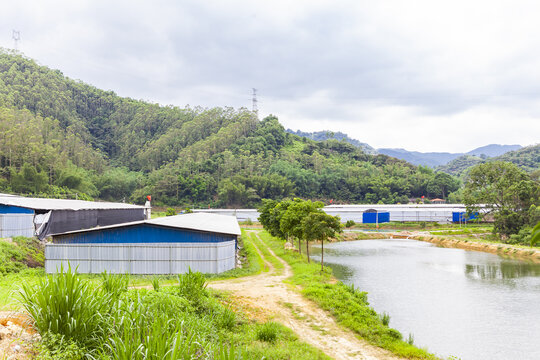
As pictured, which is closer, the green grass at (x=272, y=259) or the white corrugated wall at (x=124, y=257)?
the white corrugated wall at (x=124, y=257)

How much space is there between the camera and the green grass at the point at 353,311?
12602 millimetres

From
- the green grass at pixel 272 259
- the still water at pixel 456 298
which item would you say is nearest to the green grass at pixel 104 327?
the still water at pixel 456 298

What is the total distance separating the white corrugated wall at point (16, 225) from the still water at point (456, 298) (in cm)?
2238

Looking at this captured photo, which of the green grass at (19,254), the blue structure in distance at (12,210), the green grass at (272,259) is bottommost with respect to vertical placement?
the green grass at (272,259)

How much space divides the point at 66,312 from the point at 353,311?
471 inches

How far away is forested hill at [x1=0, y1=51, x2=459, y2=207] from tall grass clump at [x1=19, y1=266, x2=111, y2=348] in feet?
222

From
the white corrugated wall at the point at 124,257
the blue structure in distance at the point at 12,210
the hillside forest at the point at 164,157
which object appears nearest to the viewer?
the white corrugated wall at the point at 124,257

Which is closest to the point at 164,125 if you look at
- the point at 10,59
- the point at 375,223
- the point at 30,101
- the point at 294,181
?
the point at 30,101

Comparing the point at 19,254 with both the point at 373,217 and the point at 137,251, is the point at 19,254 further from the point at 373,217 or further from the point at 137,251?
the point at 373,217

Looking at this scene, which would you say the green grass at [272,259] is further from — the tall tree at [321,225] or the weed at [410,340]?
the weed at [410,340]

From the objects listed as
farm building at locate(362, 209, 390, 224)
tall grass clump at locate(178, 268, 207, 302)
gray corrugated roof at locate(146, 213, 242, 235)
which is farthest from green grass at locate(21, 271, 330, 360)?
farm building at locate(362, 209, 390, 224)

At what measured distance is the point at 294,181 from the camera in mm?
104875

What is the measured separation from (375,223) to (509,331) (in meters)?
52.9

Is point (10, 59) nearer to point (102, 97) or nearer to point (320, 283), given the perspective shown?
point (102, 97)
